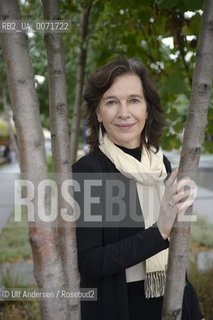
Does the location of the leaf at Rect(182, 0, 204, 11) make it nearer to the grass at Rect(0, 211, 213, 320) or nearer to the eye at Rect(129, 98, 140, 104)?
the eye at Rect(129, 98, 140, 104)

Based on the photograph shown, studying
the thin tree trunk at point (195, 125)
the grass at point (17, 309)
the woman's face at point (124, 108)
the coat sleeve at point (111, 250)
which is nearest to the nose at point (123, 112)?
the woman's face at point (124, 108)

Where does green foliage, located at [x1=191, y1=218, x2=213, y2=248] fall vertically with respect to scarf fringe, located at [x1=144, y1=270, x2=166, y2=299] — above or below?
below

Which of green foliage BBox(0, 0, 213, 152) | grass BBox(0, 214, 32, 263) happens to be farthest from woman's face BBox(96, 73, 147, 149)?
grass BBox(0, 214, 32, 263)

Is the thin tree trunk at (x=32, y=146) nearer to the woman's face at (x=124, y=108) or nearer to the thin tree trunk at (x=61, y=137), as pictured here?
the thin tree trunk at (x=61, y=137)

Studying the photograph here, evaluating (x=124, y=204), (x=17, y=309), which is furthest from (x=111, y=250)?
(x=17, y=309)

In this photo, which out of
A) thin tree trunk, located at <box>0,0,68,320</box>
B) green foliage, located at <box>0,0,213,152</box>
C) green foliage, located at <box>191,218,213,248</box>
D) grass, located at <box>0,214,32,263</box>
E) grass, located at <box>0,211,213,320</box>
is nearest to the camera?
thin tree trunk, located at <box>0,0,68,320</box>

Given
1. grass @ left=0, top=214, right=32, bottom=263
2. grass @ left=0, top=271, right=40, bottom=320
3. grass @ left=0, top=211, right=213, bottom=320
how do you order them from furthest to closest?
grass @ left=0, top=214, right=32, bottom=263 → grass @ left=0, top=211, right=213, bottom=320 → grass @ left=0, top=271, right=40, bottom=320

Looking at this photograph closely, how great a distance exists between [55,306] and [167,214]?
0.45 m

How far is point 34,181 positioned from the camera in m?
1.27

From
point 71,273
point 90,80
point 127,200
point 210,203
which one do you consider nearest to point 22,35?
point 90,80

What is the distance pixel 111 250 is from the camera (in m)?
1.35

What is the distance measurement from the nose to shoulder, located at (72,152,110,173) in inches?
6.6

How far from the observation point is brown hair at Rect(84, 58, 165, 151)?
5.07ft

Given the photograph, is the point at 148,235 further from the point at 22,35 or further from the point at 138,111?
the point at 22,35
